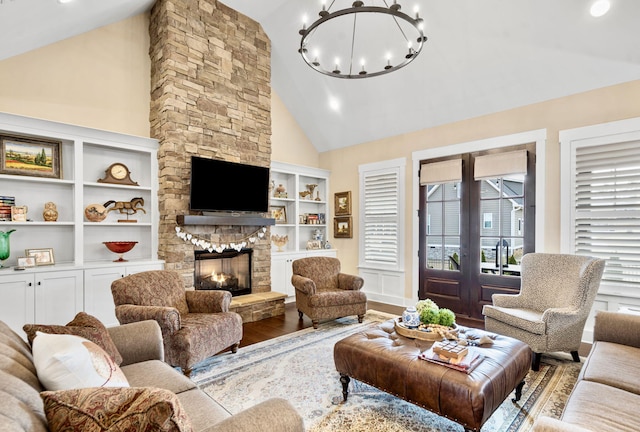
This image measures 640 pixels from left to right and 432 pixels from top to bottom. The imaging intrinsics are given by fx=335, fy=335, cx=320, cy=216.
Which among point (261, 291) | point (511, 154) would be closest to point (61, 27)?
point (261, 291)

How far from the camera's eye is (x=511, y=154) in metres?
4.43

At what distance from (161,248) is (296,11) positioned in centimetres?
379

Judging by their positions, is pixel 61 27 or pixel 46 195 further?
pixel 46 195

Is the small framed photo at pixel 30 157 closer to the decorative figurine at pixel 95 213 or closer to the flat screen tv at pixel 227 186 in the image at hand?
the decorative figurine at pixel 95 213

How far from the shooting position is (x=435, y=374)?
2047 mm

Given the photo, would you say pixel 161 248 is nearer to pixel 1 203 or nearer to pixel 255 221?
pixel 255 221

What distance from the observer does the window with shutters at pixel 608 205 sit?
3.60 meters

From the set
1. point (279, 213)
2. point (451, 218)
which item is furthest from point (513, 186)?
point (279, 213)

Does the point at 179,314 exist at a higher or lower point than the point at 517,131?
lower

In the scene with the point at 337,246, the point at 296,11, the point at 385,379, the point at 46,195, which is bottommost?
the point at 385,379

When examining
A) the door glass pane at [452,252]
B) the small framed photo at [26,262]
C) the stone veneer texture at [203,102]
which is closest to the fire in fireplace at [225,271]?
the stone veneer texture at [203,102]

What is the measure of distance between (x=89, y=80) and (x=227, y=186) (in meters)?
2.09

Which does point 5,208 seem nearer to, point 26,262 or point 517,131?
point 26,262

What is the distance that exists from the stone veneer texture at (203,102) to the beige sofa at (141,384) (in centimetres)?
231
